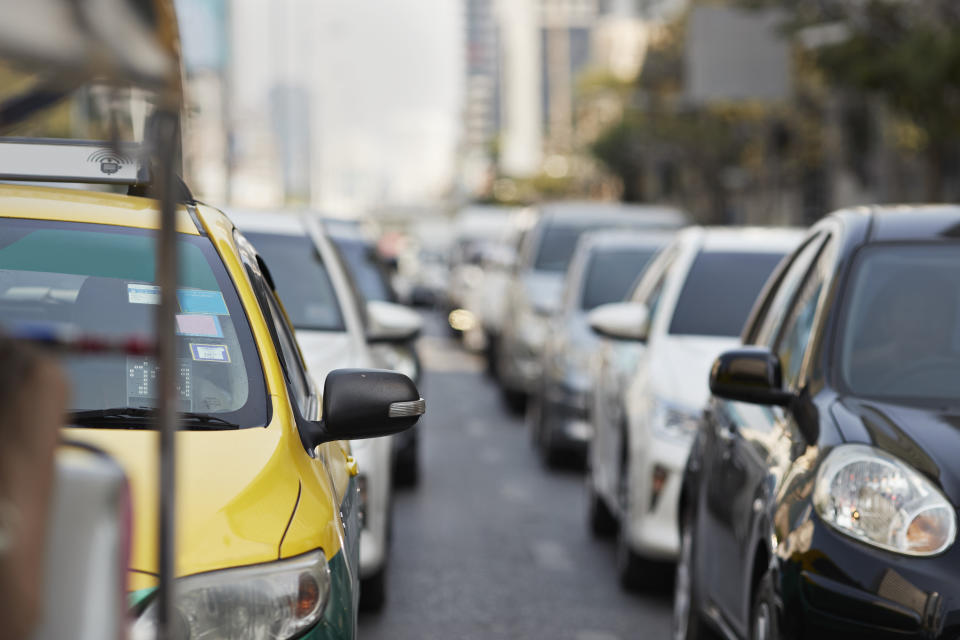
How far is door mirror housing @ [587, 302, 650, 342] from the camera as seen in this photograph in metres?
8.53

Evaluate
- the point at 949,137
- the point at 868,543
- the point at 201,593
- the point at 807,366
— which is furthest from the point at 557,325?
the point at 949,137

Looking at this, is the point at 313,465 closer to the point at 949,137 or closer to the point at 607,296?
the point at 607,296

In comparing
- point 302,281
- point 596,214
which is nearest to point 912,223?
point 302,281

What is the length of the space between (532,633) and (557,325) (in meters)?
6.24

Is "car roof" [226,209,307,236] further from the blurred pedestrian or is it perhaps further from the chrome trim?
the blurred pedestrian

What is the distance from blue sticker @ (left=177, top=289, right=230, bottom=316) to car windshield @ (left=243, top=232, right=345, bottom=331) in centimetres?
387

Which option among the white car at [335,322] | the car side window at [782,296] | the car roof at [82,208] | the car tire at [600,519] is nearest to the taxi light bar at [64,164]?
the car roof at [82,208]

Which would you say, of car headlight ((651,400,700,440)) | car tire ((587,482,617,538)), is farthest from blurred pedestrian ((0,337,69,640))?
car tire ((587,482,617,538))

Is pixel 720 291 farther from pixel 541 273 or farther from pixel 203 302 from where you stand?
pixel 541 273

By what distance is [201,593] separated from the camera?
3.03 metres

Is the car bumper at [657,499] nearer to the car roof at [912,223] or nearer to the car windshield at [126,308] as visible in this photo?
the car roof at [912,223]

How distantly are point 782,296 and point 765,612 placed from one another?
1560mm

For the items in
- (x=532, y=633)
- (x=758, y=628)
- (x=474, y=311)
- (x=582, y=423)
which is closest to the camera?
(x=758, y=628)

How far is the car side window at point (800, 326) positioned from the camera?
5.30 m
